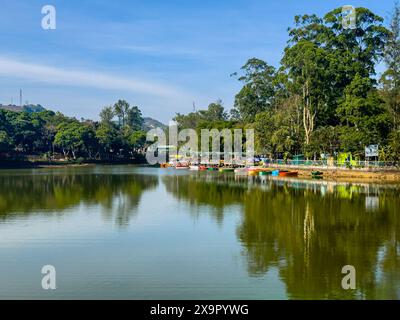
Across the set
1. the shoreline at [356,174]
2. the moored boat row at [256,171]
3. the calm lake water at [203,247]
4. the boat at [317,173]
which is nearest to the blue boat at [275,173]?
the moored boat row at [256,171]

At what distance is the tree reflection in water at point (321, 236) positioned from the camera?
40.5ft

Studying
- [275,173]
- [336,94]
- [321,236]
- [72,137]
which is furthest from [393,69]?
[72,137]

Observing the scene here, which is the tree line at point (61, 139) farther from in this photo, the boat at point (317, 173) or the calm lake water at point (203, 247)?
the calm lake water at point (203, 247)

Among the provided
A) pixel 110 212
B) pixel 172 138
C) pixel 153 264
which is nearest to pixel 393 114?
pixel 110 212

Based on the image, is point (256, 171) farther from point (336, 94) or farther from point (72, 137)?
point (72, 137)

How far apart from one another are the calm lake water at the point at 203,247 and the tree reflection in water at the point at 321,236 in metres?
0.04

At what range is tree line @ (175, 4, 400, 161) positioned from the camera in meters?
46.0

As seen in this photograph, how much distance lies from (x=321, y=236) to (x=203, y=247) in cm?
465

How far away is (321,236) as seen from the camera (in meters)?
18.3

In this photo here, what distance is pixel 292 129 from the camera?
57438 millimetres

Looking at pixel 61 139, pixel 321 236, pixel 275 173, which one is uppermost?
pixel 61 139

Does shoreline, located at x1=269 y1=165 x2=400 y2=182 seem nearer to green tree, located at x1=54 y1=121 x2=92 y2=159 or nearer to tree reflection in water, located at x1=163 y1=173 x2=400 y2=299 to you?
tree reflection in water, located at x1=163 y1=173 x2=400 y2=299

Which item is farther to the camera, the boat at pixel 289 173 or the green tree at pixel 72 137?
the green tree at pixel 72 137

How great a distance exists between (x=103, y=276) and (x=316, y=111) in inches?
1845
